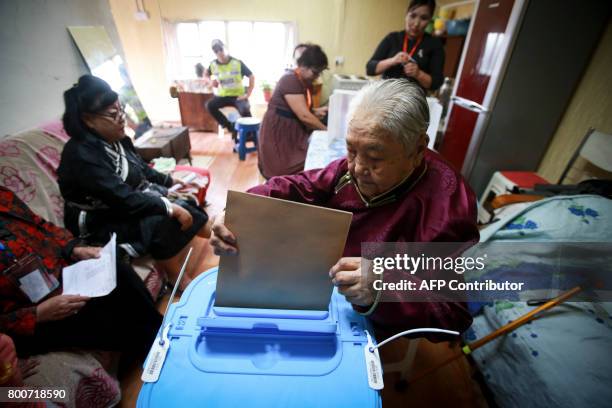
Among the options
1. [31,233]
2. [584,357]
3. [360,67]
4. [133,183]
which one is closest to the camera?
[584,357]

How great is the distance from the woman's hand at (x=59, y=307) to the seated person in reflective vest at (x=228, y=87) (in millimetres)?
3301

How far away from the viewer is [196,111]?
14.6ft

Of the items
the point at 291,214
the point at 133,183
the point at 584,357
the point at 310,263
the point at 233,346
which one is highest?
the point at 291,214

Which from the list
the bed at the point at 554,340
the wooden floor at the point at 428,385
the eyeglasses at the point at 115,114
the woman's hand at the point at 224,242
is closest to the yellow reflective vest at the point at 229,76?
the eyeglasses at the point at 115,114

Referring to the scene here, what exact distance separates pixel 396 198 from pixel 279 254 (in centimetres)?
35

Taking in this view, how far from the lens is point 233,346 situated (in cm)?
59

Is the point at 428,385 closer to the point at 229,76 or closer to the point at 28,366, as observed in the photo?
the point at 28,366

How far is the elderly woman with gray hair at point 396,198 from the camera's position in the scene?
59 centimetres

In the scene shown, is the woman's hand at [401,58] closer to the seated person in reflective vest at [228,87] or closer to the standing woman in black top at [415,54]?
the standing woman in black top at [415,54]

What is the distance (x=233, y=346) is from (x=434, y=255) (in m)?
0.49

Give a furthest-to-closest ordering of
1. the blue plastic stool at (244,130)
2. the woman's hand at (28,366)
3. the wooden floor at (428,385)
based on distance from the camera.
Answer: the blue plastic stool at (244,130) < the wooden floor at (428,385) < the woman's hand at (28,366)

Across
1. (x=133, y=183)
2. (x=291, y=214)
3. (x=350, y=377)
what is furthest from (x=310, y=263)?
(x=133, y=183)

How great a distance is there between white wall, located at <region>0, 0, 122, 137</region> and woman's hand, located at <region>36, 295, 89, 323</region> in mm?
1257

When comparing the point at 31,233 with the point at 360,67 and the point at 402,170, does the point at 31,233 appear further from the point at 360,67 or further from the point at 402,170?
the point at 360,67
